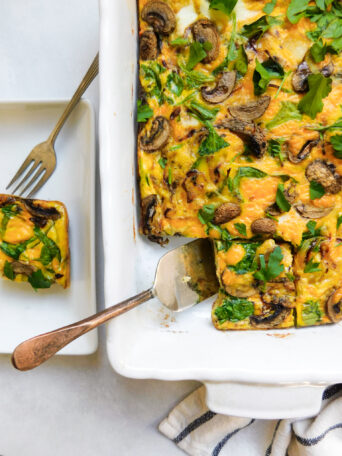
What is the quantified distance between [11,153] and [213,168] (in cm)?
86

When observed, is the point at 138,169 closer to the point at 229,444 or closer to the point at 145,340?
the point at 145,340

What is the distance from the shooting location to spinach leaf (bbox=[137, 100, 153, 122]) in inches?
64.6

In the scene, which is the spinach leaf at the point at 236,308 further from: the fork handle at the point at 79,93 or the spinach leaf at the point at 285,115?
the fork handle at the point at 79,93

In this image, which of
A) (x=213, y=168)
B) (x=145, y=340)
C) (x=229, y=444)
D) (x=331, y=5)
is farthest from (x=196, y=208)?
(x=229, y=444)

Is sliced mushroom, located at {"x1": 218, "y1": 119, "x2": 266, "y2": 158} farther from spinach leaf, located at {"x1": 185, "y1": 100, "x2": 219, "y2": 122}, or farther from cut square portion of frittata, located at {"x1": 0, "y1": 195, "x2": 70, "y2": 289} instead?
cut square portion of frittata, located at {"x1": 0, "y1": 195, "x2": 70, "y2": 289}

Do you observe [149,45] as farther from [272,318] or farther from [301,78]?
[272,318]

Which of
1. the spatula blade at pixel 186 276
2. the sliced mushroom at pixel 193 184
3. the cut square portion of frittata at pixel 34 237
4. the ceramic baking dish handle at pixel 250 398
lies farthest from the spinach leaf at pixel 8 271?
the ceramic baking dish handle at pixel 250 398

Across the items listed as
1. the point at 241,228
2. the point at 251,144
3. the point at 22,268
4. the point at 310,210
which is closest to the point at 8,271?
the point at 22,268

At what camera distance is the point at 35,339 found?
4.64 ft

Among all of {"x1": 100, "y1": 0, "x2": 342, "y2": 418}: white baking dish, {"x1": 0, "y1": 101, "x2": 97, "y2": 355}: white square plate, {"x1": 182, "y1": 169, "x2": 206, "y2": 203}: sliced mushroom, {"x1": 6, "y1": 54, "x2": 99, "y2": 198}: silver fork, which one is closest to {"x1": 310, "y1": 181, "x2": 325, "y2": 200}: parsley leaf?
{"x1": 182, "y1": 169, "x2": 206, "y2": 203}: sliced mushroom

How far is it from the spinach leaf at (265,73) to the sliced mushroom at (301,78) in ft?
0.14

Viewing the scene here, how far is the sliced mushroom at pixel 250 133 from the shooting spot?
60.5 inches

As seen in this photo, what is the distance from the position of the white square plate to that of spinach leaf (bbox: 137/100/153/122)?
304 millimetres

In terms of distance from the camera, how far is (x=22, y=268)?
1.85 metres
